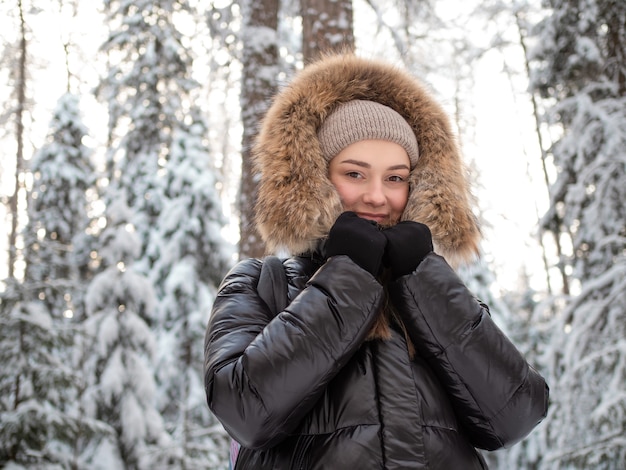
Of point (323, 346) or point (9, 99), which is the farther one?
point (9, 99)

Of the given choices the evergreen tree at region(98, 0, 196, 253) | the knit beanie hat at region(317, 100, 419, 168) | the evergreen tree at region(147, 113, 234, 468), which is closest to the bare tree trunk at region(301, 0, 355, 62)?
the knit beanie hat at region(317, 100, 419, 168)

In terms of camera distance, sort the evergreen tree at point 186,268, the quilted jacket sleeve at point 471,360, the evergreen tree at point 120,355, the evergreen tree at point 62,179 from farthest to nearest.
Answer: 1. the evergreen tree at point 62,179
2. the evergreen tree at point 186,268
3. the evergreen tree at point 120,355
4. the quilted jacket sleeve at point 471,360

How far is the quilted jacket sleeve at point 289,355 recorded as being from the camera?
165cm

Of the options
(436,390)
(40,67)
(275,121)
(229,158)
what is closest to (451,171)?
(275,121)

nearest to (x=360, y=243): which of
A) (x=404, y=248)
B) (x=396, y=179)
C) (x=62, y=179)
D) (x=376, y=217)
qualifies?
(x=404, y=248)

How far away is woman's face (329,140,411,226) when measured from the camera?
229 cm

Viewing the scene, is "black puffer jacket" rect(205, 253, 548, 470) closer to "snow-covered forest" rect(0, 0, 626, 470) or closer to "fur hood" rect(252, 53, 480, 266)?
"fur hood" rect(252, 53, 480, 266)

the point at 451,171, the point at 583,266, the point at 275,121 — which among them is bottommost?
the point at 583,266

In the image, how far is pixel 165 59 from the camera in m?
12.7

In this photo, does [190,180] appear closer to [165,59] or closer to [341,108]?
[165,59]

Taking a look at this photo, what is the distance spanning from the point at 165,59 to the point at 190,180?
3078 millimetres

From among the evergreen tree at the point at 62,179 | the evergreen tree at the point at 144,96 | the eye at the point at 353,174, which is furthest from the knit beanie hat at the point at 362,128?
the evergreen tree at the point at 62,179

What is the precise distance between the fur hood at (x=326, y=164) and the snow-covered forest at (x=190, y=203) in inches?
15.9

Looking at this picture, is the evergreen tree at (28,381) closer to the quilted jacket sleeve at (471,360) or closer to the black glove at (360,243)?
the black glove at (360,243)
